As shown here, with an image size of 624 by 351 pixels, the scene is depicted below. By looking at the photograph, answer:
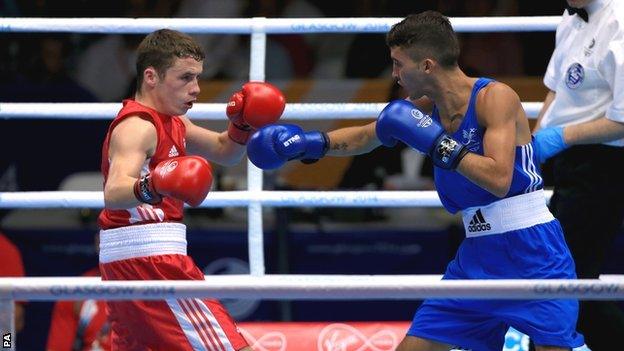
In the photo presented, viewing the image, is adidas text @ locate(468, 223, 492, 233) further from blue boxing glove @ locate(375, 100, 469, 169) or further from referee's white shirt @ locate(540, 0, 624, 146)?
referee's white shirt @ locate(540, 0, 624, 146)

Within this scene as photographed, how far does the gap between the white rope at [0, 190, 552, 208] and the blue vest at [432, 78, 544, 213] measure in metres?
0.88

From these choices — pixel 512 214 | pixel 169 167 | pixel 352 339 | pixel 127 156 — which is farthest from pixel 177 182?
pixel 352 339

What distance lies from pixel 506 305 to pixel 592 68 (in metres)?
0.98

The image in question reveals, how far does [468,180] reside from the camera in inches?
134

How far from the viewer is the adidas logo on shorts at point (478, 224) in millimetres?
3420

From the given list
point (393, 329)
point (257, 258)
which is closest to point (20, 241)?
point (257, 258)

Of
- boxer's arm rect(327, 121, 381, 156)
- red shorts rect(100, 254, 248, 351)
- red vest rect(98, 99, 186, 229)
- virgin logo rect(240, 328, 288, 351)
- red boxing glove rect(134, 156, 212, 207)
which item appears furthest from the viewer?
virgin logo rect(240, 328, 288, 351)

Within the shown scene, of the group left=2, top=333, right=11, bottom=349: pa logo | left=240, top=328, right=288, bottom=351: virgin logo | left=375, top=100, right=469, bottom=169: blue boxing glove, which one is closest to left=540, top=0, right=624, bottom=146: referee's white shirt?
left=375, top=100, right=469, bottom=169: blue boxing glove

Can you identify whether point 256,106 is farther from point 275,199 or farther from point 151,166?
point 275,199

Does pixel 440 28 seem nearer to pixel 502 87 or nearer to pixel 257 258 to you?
pixel 502 87

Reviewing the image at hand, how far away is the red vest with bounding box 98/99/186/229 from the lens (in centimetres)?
345

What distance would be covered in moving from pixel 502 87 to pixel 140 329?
49.3 inches

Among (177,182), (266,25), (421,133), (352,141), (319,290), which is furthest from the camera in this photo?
(266,25)

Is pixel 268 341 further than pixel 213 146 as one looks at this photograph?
Yes
